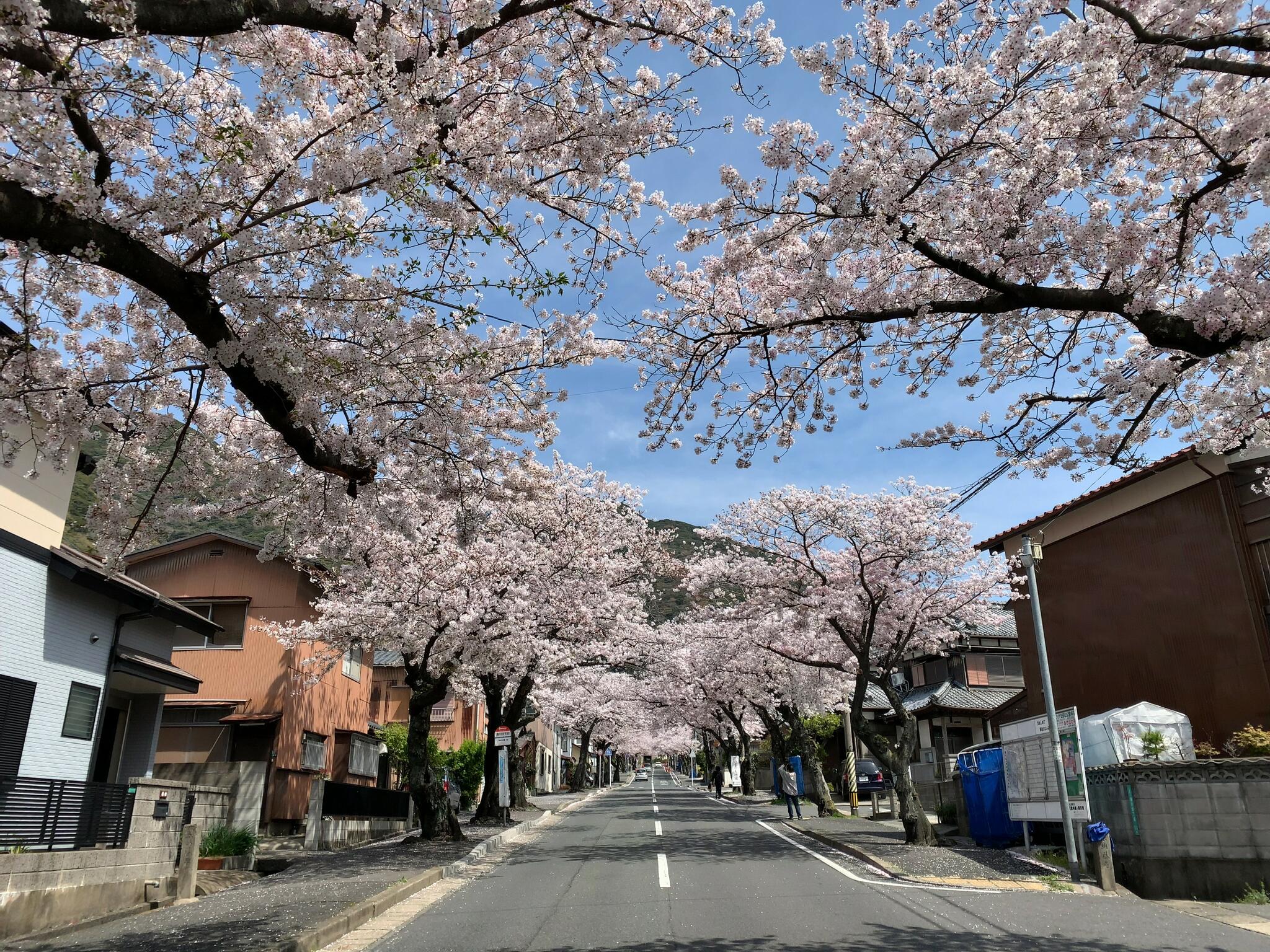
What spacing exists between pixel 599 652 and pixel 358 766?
9.01 metres

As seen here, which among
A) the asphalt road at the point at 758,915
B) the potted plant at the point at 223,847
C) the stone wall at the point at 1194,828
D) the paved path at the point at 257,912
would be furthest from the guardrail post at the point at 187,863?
the stone wall at the point at 1194,828

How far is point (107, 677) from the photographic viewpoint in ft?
48.2

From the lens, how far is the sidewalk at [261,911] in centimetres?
873

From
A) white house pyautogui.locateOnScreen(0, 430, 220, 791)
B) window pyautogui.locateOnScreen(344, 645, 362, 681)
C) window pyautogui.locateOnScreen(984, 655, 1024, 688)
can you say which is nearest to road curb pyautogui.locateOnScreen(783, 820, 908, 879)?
white house pyautogui.locateOnScreen(0, 430, 220, 791)

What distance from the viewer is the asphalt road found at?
27.5 feet

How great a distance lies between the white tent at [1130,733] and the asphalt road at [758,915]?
4.20m

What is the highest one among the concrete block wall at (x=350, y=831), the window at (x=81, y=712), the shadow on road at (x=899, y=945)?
the window at (x=81, y=712)

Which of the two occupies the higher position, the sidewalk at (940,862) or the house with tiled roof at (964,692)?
the house with tiled roof at (964,692)

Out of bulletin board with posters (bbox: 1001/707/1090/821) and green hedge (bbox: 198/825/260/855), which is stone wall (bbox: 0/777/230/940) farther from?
bulletin board with posters (bbox: 1001/707/1090/821)

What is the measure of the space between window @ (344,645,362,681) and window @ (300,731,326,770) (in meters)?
2.54

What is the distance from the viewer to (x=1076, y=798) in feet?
42.5

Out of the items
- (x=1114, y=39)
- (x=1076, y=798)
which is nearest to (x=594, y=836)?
(x=1076, y=798)

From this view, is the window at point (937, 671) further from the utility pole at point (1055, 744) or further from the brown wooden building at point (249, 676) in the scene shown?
the brown wooden building at point (249, 676)

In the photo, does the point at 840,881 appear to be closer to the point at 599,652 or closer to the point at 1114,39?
the point at 1114,39
